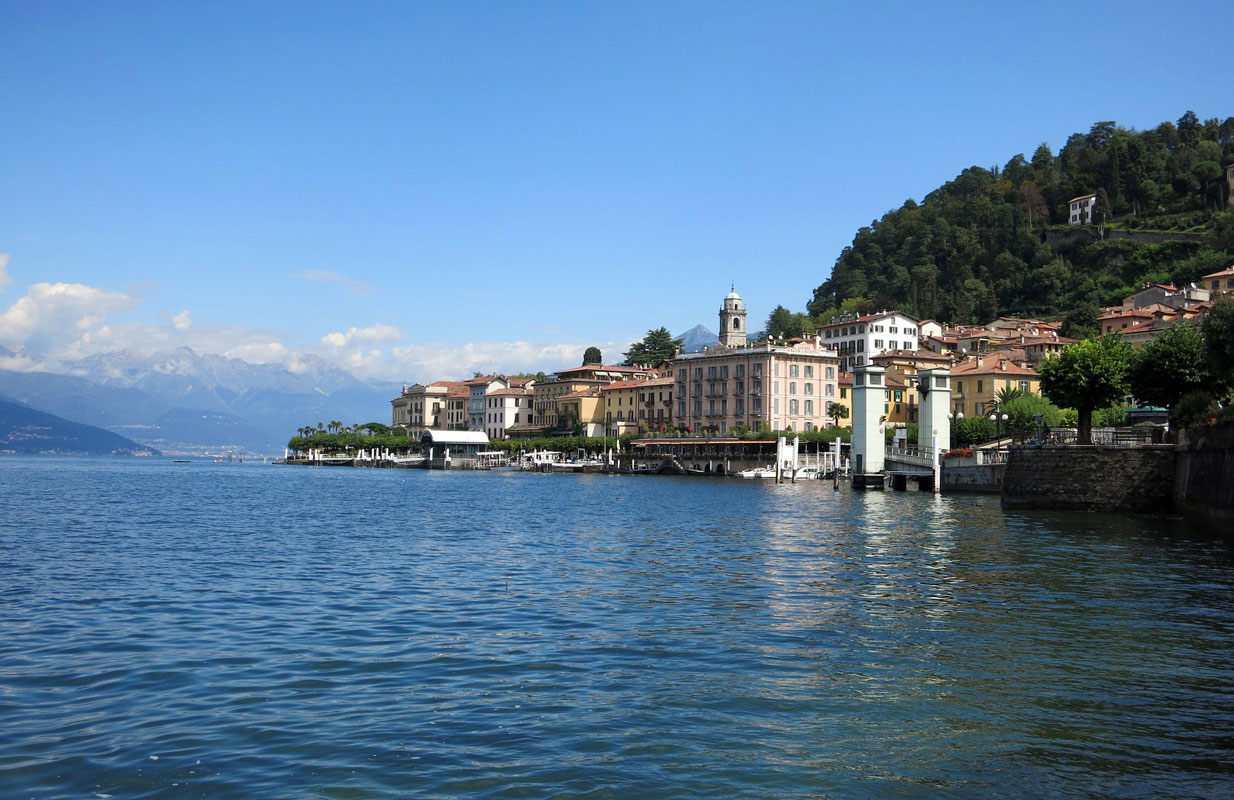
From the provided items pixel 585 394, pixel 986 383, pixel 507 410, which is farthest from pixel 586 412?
pixel 986 383

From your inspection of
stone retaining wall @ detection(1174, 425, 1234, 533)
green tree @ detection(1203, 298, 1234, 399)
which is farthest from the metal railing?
green tree @ detection(1203, 298, 1234, 399)

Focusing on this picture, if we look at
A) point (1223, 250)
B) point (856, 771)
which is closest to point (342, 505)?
point (856, 771)

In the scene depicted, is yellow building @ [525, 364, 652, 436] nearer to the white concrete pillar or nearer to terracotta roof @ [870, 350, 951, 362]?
terracotta roof @ [870, 350, 951, 362]

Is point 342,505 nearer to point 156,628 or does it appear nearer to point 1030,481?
point 1030,481

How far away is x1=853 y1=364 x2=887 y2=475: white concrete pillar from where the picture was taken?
69312 millimetres

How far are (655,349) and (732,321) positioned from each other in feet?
114

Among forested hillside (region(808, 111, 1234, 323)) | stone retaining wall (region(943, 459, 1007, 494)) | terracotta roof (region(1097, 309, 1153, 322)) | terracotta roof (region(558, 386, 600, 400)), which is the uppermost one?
forested hillside (region(808, 111, 1234, 323))

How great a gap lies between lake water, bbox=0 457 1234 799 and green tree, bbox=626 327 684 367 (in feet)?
469

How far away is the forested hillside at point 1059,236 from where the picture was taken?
439 ft

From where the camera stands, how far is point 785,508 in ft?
177

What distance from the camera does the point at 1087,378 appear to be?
5178 cm

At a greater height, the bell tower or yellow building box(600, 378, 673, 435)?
the bell tower

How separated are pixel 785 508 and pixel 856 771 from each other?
146 feet

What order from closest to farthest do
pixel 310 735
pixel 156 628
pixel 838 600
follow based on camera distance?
1. pixel 310 735
2. pixel 156 628
3. pixel 838 600
